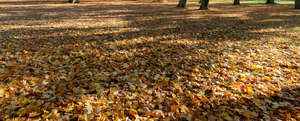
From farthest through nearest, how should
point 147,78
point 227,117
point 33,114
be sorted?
point 147,78
point 227,117
point 33,114

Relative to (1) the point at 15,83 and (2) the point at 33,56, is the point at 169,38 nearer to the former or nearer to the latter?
(2) the point at 33,56

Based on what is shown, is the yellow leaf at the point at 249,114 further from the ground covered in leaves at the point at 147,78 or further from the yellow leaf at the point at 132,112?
the yellow leaf at the point at 132,112

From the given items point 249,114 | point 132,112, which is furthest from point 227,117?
point 132,112

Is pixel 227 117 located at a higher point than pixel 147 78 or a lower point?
lower

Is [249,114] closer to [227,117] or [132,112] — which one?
[227,117]

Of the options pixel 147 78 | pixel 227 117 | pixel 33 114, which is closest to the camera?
pixel 33 114

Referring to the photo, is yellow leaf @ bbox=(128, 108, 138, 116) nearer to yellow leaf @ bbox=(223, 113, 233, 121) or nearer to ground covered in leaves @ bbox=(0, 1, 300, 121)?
ground covered in leaves @ bbox=(0, 1, 300, 121)

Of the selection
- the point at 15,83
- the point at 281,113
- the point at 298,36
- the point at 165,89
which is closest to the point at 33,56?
the point at 15,83

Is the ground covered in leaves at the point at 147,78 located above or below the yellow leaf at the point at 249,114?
above

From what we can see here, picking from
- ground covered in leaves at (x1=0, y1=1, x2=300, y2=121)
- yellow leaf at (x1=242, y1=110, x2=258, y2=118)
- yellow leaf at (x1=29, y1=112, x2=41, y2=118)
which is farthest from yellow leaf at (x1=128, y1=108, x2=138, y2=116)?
yellow leaf at (x1=242, y1=110, x2=258, y2=118)

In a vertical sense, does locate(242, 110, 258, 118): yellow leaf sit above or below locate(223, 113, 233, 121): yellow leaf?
above

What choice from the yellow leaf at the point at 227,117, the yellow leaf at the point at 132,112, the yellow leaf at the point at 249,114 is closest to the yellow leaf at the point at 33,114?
the yellow leaf at the point at 132,112

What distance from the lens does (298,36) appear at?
879cm

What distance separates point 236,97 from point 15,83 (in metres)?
5.06
